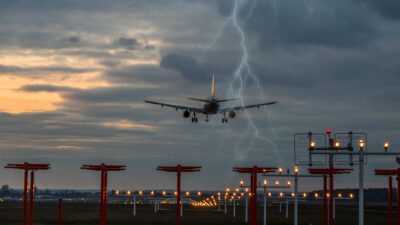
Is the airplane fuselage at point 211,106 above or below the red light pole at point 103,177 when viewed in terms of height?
above

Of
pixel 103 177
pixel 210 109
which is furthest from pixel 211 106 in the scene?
pixel 103 177

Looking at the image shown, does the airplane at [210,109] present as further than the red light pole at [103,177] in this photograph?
Yes

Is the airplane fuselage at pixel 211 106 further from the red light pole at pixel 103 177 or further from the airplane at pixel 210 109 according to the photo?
the red light pole at pixel 103 177

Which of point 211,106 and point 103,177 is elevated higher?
point 211,106

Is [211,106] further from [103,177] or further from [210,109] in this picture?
[103,177]

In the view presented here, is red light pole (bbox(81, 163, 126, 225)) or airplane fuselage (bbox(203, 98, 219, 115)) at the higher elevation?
airplane fuselage (bbox(203, 98, 219, 115))

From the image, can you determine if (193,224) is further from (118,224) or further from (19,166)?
(19,166)

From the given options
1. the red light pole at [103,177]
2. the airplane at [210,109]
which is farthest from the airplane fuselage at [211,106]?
the red light pole at [103,177]

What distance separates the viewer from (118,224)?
10112cm

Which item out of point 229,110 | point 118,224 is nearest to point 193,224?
point 118,224

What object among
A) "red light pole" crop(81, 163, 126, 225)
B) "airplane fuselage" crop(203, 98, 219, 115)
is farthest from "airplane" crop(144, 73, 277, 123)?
"red light pole" crop(81, 163, 126, 225)

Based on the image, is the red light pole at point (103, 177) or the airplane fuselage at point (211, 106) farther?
the airplane fuselage at point (211, 106)

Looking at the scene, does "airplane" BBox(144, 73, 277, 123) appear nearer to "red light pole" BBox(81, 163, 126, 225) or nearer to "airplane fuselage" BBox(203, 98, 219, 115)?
"airplane fuselage" BBox(203, 98, 219, 115)

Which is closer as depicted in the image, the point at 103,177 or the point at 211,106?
the point at 103,177
